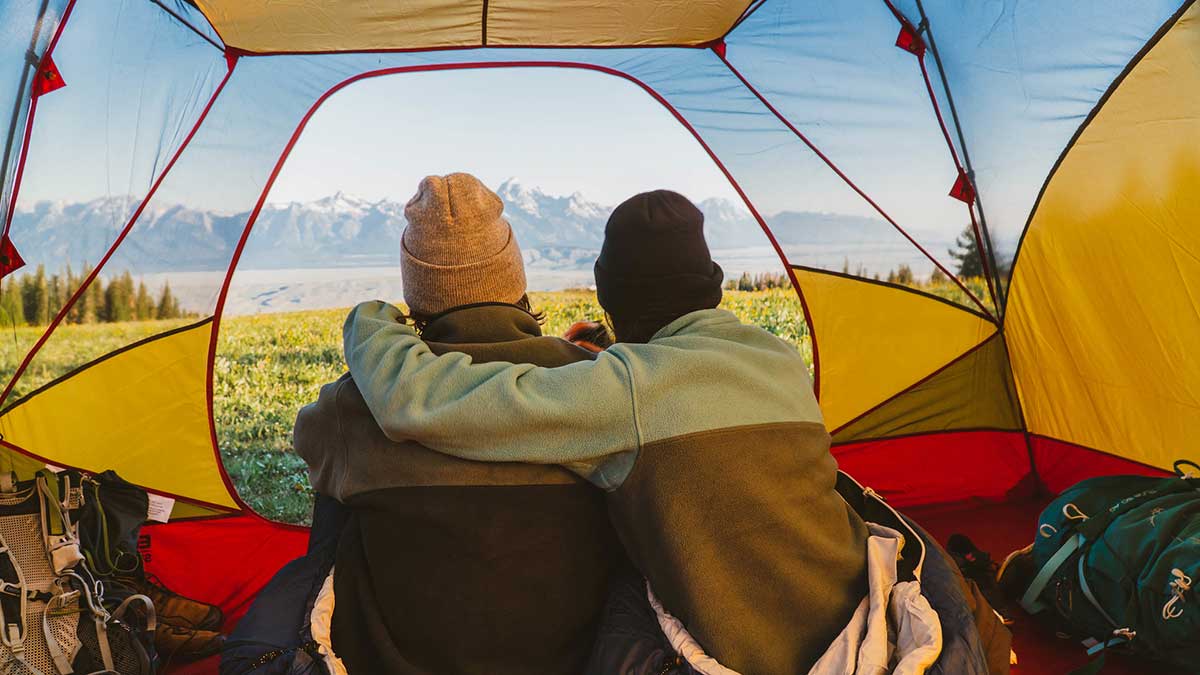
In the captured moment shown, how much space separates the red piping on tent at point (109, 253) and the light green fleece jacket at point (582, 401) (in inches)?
69.8

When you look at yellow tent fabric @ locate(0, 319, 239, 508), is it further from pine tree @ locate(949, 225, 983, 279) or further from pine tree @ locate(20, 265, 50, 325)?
pine tree @ locate(949, 225, 983, 279)

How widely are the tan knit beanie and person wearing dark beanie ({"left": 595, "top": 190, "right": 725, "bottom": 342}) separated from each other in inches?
8.1

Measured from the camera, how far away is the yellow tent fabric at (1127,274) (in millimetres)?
2357

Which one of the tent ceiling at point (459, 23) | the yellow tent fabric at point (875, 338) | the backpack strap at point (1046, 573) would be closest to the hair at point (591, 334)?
the tent ceiling at point (459, 23)

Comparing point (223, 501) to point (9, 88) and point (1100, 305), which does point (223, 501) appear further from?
point (1100, 305)

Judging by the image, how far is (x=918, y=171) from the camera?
3.12 metres

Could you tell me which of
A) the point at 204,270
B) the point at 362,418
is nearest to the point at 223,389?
the point at 204,270

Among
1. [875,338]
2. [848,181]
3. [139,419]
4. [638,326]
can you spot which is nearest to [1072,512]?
[875,338]

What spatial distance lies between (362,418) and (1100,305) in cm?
234

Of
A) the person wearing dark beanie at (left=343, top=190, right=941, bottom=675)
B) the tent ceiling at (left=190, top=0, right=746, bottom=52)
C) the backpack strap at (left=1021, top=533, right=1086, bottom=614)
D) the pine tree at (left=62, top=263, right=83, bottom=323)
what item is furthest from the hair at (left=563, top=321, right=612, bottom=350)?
the pine tree at (left=62, top=263, right=83, bottom=323)

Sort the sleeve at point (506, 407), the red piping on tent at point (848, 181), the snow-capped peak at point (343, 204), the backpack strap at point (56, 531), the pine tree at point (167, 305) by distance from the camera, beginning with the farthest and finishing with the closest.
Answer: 1. the snow-capped peak at point (343, 204)
2. the red piping on tent at point (848, 181)
3. the pine tree at point (167, 305)
4. the backpack strap at point (56, 531)
5. the sleeve at point (506, 407)

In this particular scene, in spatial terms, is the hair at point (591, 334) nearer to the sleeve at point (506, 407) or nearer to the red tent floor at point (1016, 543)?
the sleeve at point (506, 407)

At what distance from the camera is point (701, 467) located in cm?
122

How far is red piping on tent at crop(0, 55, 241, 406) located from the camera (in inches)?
99.8
